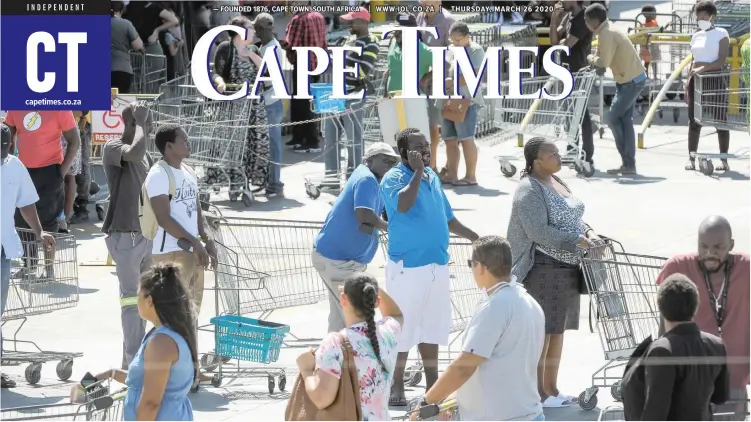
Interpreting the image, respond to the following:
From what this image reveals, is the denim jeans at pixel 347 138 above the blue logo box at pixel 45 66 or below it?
below

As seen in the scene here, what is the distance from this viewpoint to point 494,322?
6.23 meters

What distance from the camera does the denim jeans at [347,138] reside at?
14039 mm

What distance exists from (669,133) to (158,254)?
10.1 meters

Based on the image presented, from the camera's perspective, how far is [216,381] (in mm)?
8727

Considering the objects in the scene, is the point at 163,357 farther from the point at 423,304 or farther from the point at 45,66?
the point at 45,66

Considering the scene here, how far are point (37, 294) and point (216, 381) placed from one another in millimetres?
1675

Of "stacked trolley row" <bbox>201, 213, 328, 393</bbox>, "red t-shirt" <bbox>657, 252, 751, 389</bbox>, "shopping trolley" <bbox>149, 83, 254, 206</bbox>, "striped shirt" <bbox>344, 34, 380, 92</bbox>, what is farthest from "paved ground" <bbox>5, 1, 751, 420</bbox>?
"red t-shirt" <bbox>657, 252, 751, 389</bbox>

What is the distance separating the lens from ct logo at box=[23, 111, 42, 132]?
37.7 feet

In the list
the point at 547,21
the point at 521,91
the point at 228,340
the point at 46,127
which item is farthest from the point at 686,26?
the point at 228,340

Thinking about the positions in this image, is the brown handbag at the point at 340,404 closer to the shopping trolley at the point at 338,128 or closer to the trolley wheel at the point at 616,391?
the trolley wheel at the point at 616,391

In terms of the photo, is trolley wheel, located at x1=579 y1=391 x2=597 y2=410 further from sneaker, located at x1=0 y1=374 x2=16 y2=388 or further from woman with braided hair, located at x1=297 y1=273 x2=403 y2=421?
sneaker, located at x1=0 y1=374 x2=16 y2=388

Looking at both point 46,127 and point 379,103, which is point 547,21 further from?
point 46,127

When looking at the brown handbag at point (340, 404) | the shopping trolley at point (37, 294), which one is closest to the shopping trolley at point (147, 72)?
the shopping trolley at point (37, 294)

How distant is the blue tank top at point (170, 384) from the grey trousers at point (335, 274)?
2.62 meters
